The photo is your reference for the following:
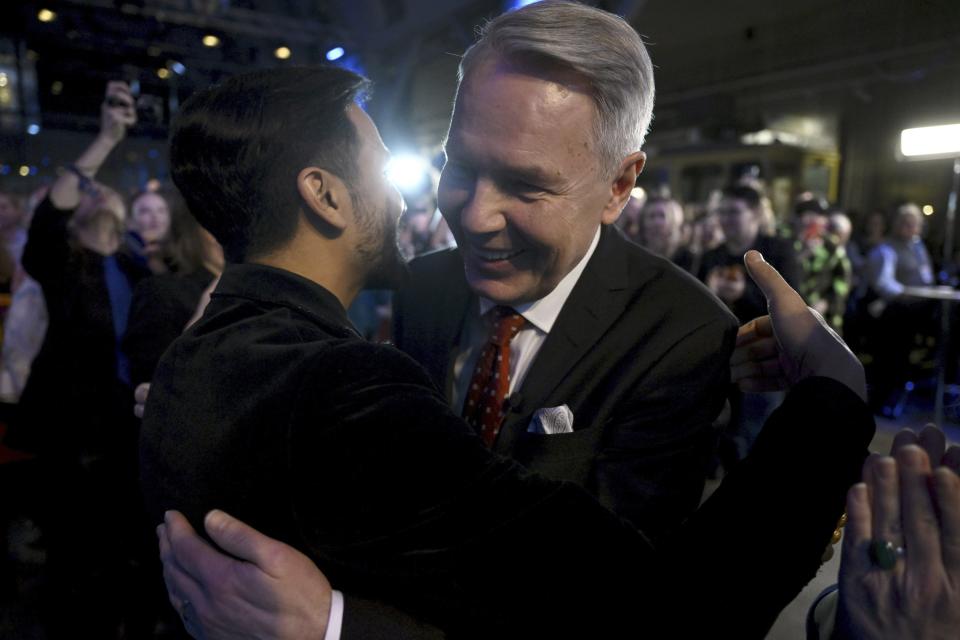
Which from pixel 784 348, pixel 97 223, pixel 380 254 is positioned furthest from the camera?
Result: pixel 97 223

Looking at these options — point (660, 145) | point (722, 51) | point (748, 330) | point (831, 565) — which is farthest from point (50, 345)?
point (660, 145)

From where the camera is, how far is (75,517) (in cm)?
338

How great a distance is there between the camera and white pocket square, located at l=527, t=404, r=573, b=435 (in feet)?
3.88

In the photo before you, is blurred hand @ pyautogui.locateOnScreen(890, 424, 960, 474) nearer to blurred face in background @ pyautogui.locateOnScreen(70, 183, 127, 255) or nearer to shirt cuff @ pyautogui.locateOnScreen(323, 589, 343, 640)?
shirt cuff @ pyautogui.locateOnScreen(323, 589, 343, 640)

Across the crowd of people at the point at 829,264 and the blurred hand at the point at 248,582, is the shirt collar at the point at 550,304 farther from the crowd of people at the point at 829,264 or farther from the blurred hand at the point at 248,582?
the crowd of people at the point at 829,264

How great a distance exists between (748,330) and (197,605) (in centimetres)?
104

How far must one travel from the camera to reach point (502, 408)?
131 centimetres

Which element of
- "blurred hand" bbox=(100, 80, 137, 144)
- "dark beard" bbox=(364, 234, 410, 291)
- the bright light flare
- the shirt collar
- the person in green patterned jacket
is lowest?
the person in green patterned jacket

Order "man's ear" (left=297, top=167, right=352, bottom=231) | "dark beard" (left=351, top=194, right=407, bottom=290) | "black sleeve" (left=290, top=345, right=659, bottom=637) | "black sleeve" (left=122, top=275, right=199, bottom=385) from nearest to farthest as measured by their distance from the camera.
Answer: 1. "black sleeve" (left=290, top=345, right=659, bottom=637)
2. "man's ear" (left=297, top=167, right=352, bottom=231)
3. "dark beard" (left=351, top=194, right=407, bottom=290)
4. "black sleeve" (left=122, top=275, right=199, bottom=385)

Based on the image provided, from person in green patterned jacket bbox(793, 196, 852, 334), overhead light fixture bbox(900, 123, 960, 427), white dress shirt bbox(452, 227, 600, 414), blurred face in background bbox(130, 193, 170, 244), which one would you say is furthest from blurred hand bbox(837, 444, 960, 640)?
overhead light fixture bbox(900, 123, 960, 427)

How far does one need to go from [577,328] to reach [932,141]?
5.77 metres

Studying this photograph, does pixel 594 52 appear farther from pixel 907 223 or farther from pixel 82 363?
pixel 907 223

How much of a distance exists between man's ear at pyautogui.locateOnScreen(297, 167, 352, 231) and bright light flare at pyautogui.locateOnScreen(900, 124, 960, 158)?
19.6 feet

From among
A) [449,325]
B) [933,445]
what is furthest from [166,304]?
[933,445]
